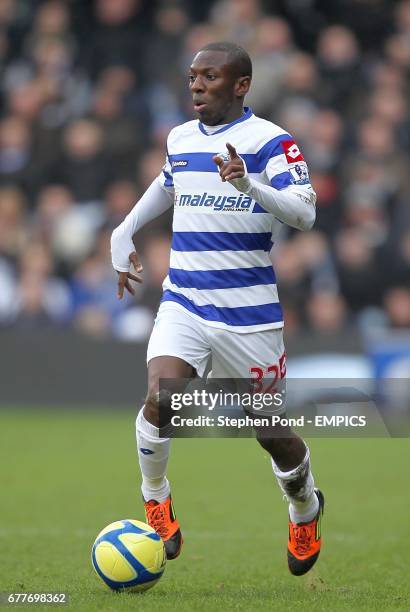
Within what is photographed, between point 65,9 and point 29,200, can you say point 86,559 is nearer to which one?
point 29,200

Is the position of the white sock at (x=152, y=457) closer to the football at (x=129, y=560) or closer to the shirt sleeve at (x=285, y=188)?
the football at (x=129, y=560)

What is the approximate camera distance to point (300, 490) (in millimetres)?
6004

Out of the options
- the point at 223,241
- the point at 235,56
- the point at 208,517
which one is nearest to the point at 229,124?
the point at 235,56

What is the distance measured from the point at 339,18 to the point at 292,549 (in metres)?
12.1

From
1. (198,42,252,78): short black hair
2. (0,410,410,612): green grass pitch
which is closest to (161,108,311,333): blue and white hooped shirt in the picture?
(198,42,252,78): short black hair

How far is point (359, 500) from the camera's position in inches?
352

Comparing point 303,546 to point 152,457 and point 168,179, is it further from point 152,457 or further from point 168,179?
point 168,179

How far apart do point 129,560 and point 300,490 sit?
3.13 feet

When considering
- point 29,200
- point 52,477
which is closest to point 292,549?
point 52,477

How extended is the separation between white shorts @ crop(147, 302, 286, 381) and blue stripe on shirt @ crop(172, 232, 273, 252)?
0.31 metres

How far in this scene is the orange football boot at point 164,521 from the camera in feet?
19.4

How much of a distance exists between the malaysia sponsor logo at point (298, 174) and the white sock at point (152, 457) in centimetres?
124

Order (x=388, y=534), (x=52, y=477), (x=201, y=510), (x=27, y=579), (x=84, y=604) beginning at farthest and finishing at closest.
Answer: (x=52, y=477), (x=201, y=510), (x=388, y=534), (x=27, y=579), (x=84, y=604)

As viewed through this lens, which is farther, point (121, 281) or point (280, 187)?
point (121, 281)
